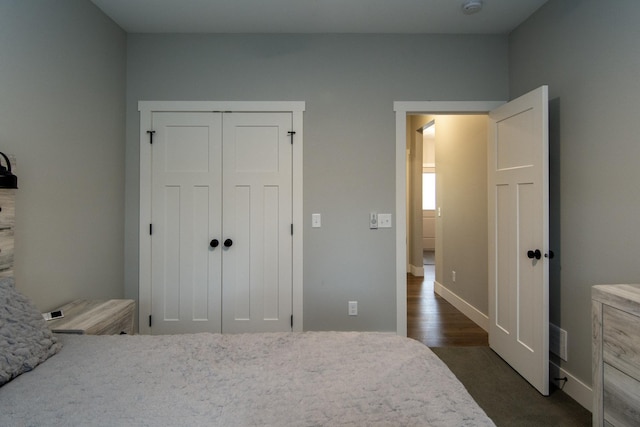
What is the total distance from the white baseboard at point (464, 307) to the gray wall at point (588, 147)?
103 cm

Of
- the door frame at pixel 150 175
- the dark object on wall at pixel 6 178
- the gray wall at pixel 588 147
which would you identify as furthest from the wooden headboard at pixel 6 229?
the gray wall at pixel 588 147

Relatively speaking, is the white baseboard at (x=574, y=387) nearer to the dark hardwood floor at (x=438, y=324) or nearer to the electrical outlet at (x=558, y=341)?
the electrical outlet at (x=558, y=341)

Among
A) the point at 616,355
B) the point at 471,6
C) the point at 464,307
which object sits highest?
the point at 471,6

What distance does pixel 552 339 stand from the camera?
7.34 ft

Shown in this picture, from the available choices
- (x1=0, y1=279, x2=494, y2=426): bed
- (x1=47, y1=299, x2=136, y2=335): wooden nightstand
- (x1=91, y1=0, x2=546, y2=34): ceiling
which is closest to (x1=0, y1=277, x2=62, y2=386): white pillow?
(x1=0, y1=279, x2=494, y2=426): bed

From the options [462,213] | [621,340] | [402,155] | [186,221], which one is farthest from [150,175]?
[462,213]

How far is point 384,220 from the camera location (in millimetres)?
2680

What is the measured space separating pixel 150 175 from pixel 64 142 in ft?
2.26

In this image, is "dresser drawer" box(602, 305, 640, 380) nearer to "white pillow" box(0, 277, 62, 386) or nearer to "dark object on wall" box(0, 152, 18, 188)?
"white pillow" box(0, 277, 62, 386)

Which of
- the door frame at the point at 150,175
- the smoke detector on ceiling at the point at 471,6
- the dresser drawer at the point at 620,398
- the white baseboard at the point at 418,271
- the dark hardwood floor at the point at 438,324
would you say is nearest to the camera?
the dresser drawer at the point at 620,398

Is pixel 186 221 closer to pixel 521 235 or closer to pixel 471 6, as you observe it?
pixel 521 235

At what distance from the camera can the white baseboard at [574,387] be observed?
1934 millimetres

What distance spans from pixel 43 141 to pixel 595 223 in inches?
131

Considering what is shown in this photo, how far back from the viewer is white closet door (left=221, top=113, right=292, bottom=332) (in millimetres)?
2646
